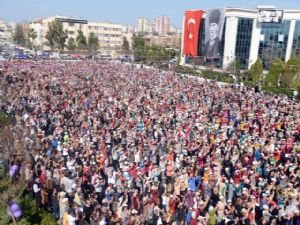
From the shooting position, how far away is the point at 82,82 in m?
30.8

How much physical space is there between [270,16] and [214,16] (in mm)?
8482

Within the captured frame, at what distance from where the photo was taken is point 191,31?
216 feet

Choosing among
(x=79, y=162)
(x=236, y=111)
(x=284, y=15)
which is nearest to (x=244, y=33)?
(x=284, y=15)

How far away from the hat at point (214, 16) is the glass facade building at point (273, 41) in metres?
7.64

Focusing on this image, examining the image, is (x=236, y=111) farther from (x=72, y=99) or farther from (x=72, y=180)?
(x=72, y=180)

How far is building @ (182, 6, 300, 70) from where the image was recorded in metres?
56.9

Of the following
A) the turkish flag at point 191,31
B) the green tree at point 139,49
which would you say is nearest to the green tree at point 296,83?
the turkish flag at point 191,31

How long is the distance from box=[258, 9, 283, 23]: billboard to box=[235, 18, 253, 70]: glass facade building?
2388 millimetres

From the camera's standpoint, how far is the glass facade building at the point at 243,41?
59562mm

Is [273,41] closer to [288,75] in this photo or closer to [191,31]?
[191,31]

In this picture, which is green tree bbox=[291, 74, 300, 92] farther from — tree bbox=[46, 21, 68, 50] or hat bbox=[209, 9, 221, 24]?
tree bbox=[46, 21, 68, 50]

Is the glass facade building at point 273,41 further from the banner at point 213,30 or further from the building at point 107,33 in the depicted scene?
the building at point 107,33

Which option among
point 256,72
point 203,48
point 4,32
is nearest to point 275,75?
point 256,72

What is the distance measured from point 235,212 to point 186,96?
663 inches
